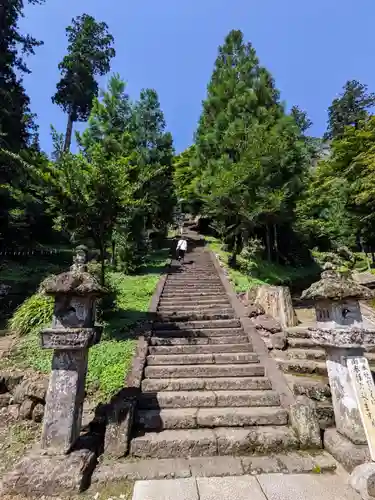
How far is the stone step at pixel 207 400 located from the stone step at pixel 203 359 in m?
1.00

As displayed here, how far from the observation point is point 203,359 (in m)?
5.67

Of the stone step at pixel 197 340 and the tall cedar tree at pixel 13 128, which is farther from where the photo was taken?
the tall cedar tree at pixel 13 128

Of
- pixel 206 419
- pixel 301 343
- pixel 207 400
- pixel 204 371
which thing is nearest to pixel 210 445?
pixel 206 419

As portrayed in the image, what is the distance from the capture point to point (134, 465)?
135 inches

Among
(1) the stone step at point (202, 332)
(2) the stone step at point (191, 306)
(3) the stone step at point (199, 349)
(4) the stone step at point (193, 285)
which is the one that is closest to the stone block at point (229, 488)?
(3) the stone step at point (199, 349)

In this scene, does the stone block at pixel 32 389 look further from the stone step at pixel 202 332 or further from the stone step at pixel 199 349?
the stone step at pixel 202 332

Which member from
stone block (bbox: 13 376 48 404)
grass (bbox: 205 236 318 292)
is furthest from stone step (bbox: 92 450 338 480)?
grass (bbox: 205 236 318 292)

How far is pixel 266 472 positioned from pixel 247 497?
0.54 meters

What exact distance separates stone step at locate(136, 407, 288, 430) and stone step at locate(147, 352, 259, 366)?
138 centimetres

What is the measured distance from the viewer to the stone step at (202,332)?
21.6 ft

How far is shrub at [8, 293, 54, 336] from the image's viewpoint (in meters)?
6.58

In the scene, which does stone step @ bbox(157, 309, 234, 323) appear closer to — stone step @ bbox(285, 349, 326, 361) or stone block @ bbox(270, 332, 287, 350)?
stone block @ bbox(270, 332, 287, 350)

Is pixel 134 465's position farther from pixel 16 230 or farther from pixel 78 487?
pixel 16 230

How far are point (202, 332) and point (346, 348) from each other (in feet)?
11.5
